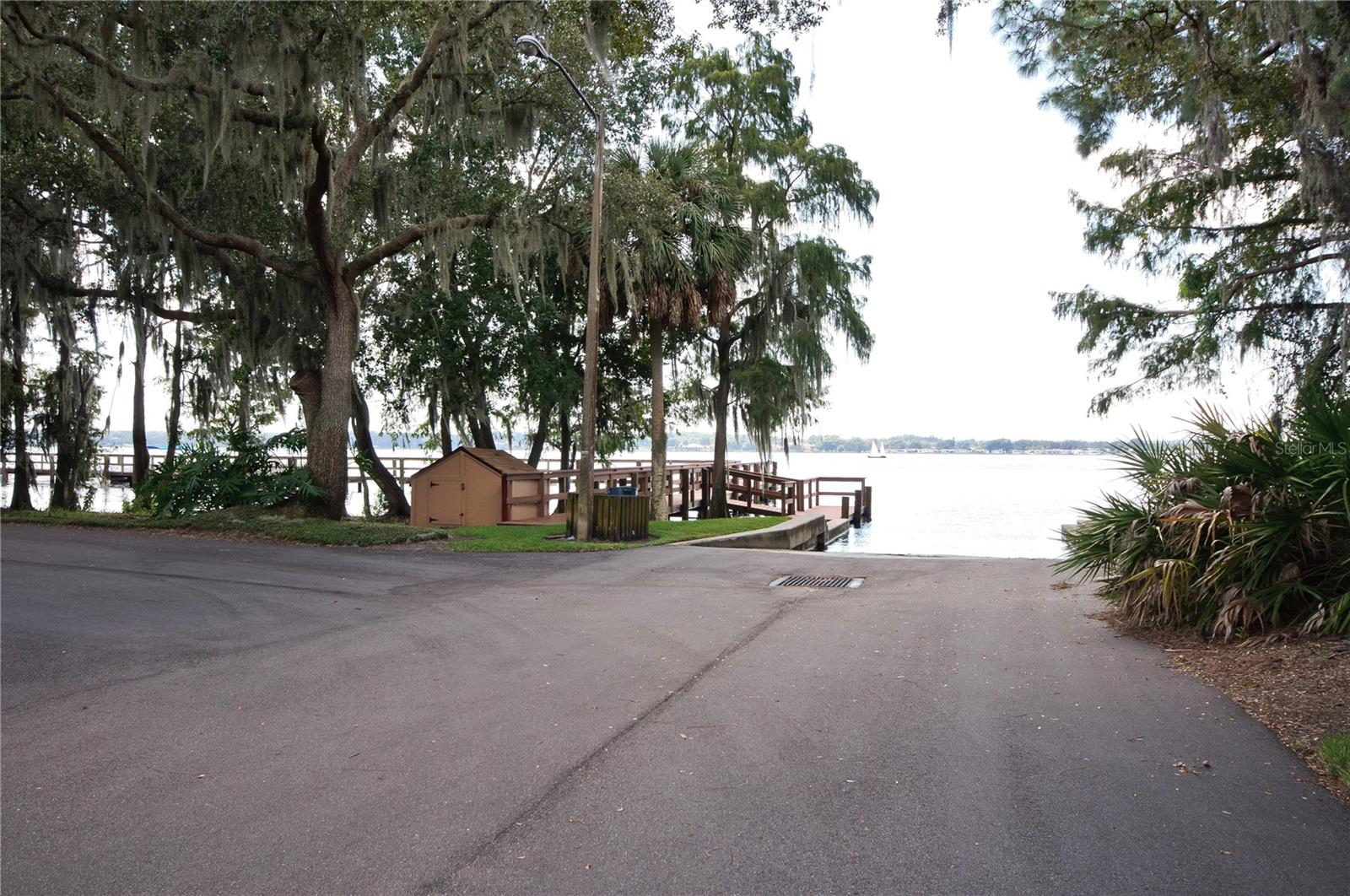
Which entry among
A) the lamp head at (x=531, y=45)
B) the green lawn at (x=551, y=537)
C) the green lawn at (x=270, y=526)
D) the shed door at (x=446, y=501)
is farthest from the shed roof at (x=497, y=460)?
the lamp head at (x=531, y=45)

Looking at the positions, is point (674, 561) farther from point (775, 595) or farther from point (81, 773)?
point (81, 773)

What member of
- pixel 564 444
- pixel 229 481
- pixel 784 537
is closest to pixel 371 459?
pixel 564 444

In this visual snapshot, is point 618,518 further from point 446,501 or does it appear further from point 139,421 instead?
point 139,421

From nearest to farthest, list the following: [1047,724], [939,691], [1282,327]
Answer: [1047,724] < [939,691] < [1282,327]

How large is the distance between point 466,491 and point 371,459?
5.52 meters

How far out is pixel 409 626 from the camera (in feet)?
24.9

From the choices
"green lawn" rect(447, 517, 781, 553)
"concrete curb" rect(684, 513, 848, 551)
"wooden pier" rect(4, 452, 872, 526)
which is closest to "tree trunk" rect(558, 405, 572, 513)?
"wooden pier" rect(4, 452, 872, 526)

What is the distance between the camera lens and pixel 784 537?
18.3 m

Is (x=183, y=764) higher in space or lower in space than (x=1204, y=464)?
lower

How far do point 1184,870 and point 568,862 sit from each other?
225 centimetres

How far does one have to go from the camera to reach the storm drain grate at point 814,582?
10.3 metres

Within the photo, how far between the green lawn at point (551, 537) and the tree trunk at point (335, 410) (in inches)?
95.2

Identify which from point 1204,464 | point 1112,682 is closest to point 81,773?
point 1112,682

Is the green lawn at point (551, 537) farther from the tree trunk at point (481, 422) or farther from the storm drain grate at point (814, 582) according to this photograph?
the tree trunk at point (481, 422)
